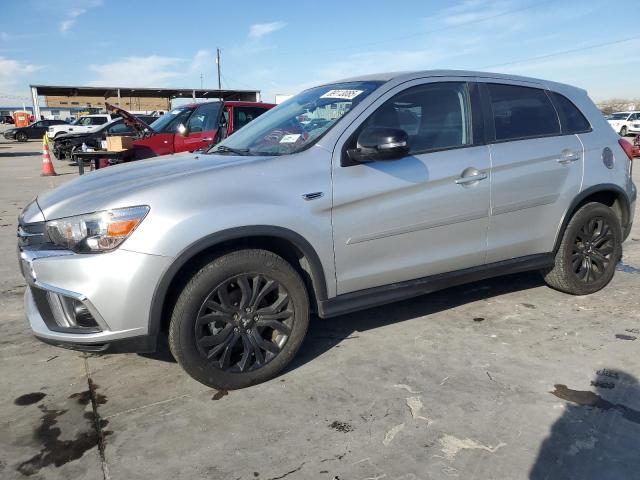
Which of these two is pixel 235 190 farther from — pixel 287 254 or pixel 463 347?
pixel 463 347

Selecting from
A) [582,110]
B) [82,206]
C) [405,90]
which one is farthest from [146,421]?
[582,110]

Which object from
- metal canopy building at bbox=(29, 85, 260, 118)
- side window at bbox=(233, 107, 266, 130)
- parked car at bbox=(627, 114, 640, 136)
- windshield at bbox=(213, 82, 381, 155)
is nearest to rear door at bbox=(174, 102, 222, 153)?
side window at bbox=(233, 107, 266, 130)

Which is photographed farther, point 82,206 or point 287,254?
point 287,254

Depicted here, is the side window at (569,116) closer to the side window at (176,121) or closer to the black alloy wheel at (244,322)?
the black alloy wheel at (244,322)

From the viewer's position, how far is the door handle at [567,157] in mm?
3894

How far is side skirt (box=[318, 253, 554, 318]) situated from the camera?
314cm

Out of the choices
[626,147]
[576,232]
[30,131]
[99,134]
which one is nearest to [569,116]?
[626,147]

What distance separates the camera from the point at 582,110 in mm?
4215

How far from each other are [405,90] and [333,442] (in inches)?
88.2

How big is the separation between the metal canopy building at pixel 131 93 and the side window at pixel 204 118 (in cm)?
3035

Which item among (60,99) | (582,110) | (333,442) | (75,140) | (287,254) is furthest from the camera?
(60,99)

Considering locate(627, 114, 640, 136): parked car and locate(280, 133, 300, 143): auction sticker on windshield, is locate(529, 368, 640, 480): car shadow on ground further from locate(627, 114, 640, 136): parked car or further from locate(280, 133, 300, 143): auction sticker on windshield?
locate(627, 114, 640, 136): parked car

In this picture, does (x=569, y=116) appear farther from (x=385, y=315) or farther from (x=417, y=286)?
(x=385, y=315)

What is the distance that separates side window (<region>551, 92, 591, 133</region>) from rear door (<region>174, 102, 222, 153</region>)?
6088 millimetres
